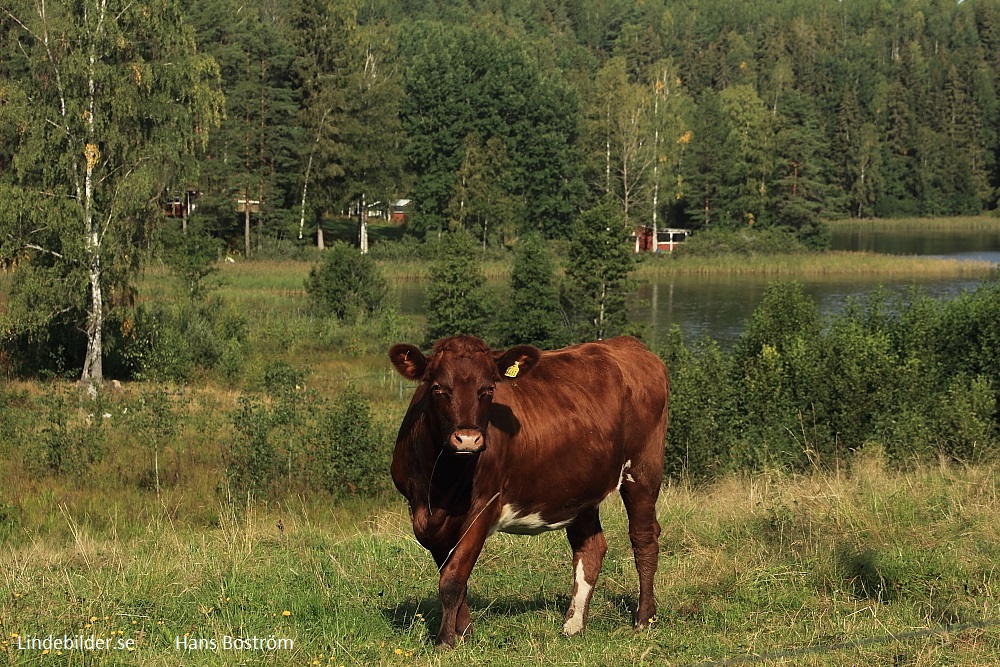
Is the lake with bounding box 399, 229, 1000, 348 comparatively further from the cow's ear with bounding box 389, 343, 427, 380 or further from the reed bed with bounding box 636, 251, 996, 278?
the cow's ear with bounding box 389, 343, 427, 380

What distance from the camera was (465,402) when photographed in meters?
6.15

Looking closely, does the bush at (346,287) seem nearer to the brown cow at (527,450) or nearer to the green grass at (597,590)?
the green grass at (597,590)

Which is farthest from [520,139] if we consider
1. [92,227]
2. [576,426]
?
[576,426]

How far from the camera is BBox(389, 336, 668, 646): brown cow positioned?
633cm

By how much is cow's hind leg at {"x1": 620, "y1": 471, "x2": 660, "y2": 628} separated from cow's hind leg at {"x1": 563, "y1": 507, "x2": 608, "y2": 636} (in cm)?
25

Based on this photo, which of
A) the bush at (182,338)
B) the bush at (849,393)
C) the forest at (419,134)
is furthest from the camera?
the bush at (182,338)

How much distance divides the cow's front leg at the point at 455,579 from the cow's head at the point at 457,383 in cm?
55

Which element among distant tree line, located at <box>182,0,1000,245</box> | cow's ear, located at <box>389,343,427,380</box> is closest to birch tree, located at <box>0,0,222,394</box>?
cow's ear, located at <box>389,343,427,380</box>

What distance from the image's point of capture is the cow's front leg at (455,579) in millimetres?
6328

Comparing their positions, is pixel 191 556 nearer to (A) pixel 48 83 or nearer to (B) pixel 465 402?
(B) pixel 465 402

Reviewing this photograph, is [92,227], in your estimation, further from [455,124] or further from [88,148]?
[455,124]

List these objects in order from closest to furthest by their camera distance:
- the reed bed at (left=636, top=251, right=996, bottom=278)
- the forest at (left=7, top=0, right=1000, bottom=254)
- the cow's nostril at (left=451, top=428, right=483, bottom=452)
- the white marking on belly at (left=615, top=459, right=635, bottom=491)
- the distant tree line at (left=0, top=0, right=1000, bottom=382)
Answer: the cow's nostril at (left=451, top=428, right=483, bottom=452), the white marking on belly at (left=615, top=459, right=635, bottom=491), the distant tree line at (left=0, top=0, right=1000, bottom=382), the forest at (left=7, top=0, right=1000, bottom=254), the reed bed at (left=636, top=251, right=996, bottom=278)

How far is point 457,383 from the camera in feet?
20.3

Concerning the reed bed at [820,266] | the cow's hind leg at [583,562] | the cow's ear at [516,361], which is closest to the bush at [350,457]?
the cow's hind leg at [583,562]
